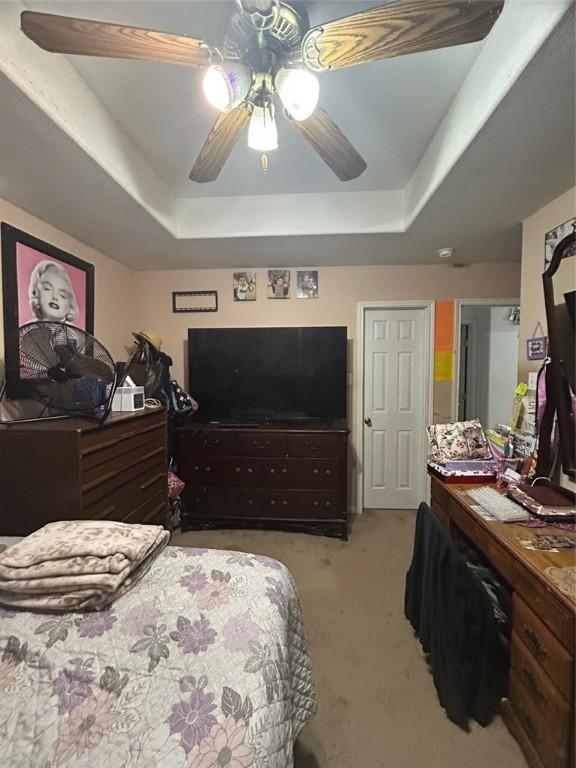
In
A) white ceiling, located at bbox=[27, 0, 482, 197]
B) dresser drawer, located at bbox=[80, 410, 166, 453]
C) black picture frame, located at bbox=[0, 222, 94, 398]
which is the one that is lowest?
dresser drawer, located at bbox=[80, 410, 166, 453]

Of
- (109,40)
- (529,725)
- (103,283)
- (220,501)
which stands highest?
(109,40)

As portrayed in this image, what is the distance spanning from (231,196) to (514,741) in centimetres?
318

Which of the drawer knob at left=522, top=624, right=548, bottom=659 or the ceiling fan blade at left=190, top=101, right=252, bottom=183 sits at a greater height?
the ceiling fan blade at left=190, top=101, right=252, bottom=183

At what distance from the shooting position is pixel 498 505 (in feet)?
4.83

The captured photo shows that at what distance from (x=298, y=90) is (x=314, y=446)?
2.19 metres

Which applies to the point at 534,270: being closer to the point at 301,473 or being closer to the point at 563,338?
the point at 563,338

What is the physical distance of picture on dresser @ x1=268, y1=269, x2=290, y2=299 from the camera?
3.07 metres

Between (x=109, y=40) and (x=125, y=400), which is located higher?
(x=109, y=40)

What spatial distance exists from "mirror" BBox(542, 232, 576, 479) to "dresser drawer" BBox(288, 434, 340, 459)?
57.2 inches

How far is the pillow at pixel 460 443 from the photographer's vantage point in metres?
1.97

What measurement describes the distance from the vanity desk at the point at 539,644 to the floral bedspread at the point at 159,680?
0.77m

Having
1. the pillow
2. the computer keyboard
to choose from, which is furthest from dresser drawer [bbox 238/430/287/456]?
the computer keyboard

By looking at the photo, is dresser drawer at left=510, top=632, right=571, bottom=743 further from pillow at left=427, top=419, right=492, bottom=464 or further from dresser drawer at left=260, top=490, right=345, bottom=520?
dresser drawer at left=260, top=490, right=345, bottom=520

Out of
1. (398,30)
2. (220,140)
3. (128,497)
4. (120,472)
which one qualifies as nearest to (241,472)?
(128,497)
